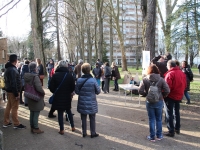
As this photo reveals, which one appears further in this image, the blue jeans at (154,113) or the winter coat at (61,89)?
the winter coat at (61,89)

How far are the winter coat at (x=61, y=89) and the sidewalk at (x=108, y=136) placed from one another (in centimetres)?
80

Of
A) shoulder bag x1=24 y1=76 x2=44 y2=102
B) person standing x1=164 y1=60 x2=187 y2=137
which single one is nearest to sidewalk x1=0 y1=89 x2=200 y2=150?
person standing x1=164 y1=60 x2=187 y2=137

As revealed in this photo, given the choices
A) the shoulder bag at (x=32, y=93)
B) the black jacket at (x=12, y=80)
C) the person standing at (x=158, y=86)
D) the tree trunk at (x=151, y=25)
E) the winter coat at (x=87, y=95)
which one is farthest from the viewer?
the tree trunk at (x=151, y=25)

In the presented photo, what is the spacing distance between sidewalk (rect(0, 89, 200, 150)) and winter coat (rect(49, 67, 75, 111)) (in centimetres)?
80

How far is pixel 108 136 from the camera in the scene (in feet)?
16.3

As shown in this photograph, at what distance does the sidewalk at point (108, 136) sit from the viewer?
4402mm

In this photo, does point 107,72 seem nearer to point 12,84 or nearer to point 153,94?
point 12,84

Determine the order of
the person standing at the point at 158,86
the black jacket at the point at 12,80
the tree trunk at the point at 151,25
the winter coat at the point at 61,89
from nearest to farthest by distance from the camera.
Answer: the person standing at the point at 158,86 < the winter coat at the point at 61,89 < the black jacket at the point at 12,80 < the tree trunk at the point at 151,25

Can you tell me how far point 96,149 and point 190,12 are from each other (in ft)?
66.1

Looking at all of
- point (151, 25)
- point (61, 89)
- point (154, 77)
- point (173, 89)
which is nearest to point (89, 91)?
point (61, 89)

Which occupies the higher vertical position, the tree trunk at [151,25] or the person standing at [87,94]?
the tree trunk at [151,25]

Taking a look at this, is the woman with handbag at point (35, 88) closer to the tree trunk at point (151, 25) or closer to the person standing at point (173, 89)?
the person standing at point (173, 89)

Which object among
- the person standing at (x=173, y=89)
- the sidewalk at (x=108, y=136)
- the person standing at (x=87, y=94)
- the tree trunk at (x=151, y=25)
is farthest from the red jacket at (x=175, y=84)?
the tree trunk at (x=151, y=25)

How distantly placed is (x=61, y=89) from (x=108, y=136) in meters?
1.62
